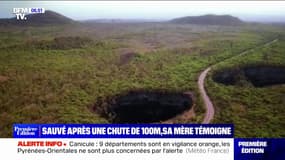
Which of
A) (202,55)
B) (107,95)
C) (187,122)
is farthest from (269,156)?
(202,55)

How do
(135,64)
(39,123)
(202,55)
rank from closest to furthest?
(39,123), (135,64), (202,55)

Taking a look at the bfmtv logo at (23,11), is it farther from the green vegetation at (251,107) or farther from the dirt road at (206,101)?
the green vegetation at (251,107)

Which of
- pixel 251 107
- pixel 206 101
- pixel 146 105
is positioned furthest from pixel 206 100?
pixel 146 105

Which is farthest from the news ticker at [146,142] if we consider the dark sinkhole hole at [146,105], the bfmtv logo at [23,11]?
the bfmtv logo at [23,11]

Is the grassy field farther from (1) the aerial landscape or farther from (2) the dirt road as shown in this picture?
(2) the dirt road

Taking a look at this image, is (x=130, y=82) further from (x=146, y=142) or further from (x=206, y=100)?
(x=146, y=142)

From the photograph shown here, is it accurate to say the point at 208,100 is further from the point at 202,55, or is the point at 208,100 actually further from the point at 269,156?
the point at 202,55
